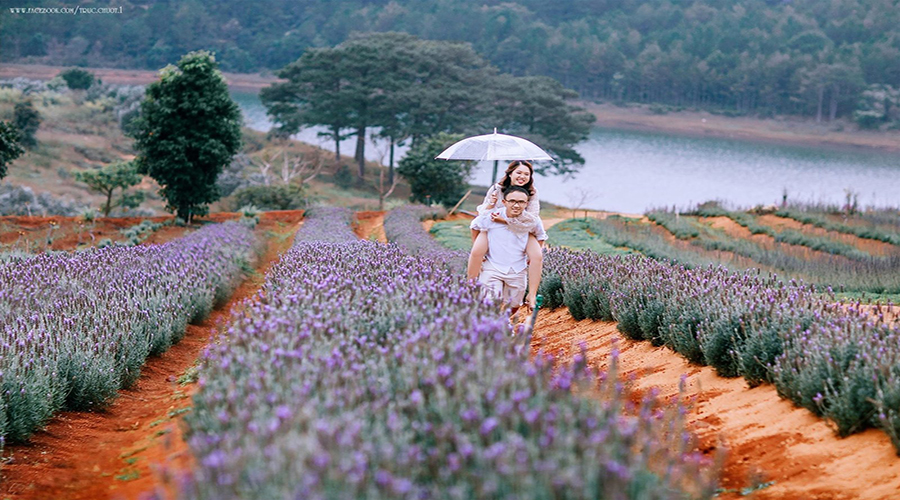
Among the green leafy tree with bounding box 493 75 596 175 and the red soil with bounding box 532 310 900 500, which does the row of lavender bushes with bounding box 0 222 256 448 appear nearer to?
the red soil with bounding box 532 310 900 500

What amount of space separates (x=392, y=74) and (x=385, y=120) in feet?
9.48

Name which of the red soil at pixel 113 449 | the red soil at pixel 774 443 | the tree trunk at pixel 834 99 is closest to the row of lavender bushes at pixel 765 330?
the red soil at pixel 774 443

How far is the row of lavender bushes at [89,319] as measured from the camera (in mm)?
5457

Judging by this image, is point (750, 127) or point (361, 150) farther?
point (750, 127)

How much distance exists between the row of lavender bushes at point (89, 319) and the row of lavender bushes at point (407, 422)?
1957mm

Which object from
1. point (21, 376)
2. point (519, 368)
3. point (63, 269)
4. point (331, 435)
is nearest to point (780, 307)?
point (519, 368)

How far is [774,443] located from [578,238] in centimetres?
1348

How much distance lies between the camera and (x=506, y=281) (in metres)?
6.52

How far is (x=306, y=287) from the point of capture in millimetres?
5391

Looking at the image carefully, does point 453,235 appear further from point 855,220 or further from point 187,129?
point 855,220

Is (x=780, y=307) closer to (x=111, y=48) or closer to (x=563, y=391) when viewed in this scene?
(x=563, y=391)

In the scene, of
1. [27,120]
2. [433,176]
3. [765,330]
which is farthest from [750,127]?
[765,330]

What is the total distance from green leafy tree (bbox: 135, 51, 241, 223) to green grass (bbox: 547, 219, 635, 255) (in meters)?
8.06

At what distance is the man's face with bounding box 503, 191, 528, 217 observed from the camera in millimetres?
6156
